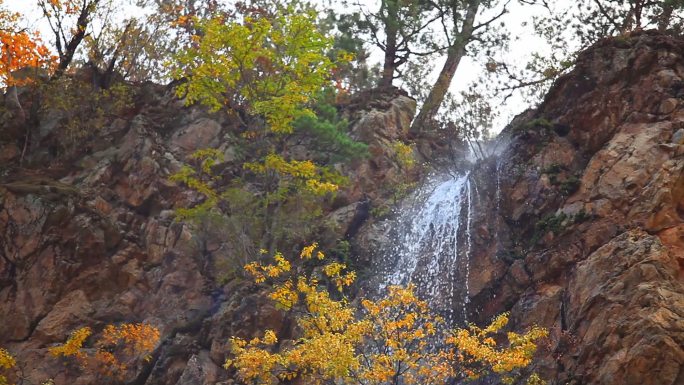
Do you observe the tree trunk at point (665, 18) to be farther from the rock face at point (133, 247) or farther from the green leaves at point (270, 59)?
the green leaves at point (270, 59)

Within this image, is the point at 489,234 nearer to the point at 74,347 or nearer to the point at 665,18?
the point at 665,18

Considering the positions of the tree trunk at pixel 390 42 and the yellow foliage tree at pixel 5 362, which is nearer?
the yellow foliage tree at pixel 5 362

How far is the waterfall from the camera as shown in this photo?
1616 cm

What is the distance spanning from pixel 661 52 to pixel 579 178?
4120 millimetres

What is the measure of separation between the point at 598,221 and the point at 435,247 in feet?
15.1

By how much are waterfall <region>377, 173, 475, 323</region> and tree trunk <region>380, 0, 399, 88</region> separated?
263 inches

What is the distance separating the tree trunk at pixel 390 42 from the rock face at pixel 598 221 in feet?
22.4

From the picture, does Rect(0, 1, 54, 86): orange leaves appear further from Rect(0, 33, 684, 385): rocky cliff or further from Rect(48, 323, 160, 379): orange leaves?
Rect(48, 323, 160, 379): orange leaves

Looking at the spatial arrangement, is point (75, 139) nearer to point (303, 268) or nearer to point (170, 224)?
point (170, 224)

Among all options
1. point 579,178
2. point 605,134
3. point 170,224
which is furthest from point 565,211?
point 170,224

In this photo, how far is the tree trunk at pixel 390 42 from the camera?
77.4 ft

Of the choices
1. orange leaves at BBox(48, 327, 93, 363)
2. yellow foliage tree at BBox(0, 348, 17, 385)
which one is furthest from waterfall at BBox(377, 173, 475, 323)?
yellow foliage tree at BBox(0, 348, 17, 385)

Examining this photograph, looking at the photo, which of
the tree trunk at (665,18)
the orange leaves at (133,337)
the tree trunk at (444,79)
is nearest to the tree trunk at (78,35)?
the orange leaves at (133,337)

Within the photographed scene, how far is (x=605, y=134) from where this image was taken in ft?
53.1
